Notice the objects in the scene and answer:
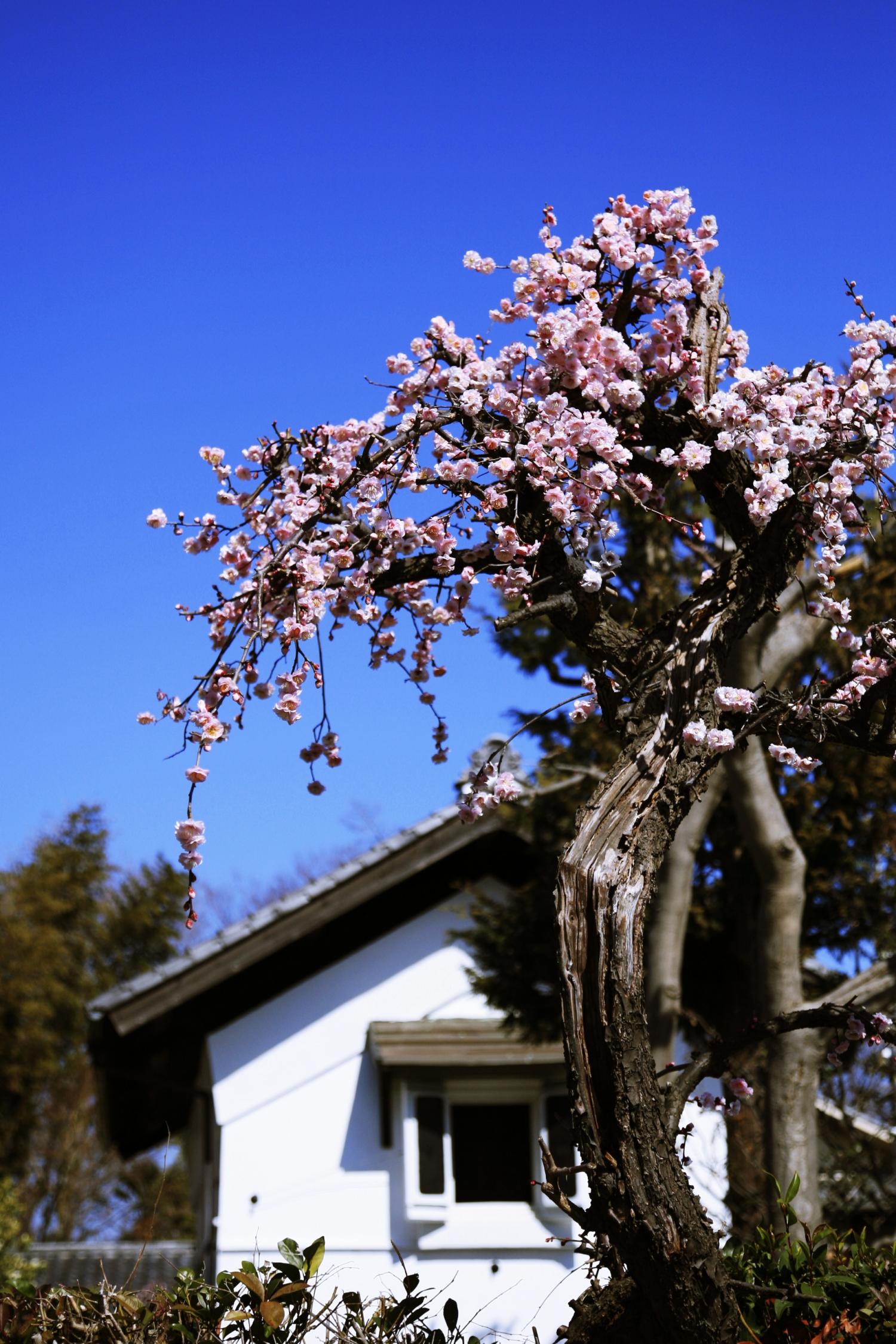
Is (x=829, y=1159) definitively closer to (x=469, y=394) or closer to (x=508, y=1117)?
(x=508, y=1117)

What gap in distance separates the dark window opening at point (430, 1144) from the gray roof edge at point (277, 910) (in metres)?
2.13

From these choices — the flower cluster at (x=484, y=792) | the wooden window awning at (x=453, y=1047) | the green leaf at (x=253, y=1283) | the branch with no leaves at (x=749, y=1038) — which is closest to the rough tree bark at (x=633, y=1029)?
the branch with no leaves at (x=749, y=1038)

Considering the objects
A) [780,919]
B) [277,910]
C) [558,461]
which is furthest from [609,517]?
[277,910]

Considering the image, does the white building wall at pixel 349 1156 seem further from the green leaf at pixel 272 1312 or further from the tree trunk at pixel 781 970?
the green leaf at pixel 272 1312

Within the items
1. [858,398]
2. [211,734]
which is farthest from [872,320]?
[211,734]

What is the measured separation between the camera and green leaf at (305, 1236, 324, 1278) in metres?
3.90

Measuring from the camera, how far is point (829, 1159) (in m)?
12.6

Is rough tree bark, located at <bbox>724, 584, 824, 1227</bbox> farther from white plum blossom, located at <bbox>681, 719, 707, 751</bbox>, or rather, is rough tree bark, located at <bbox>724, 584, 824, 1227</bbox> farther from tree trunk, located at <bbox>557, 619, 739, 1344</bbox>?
tree trunk, located at <bbox>557, 619, 739, 1344</bbox>

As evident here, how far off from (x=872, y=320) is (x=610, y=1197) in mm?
3283

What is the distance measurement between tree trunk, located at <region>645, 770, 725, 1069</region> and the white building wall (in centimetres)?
288

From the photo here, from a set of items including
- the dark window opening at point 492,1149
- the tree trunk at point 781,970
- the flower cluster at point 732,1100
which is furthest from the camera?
the dark window opening at point 492,1149

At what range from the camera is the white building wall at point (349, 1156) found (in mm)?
10969

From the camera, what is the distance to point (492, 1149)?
11.8 meters

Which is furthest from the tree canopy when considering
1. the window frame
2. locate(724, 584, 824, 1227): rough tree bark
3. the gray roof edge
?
the window frame
